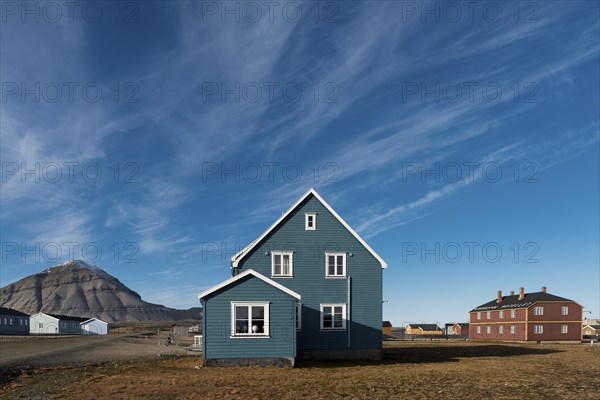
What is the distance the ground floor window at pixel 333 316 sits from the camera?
106 feet

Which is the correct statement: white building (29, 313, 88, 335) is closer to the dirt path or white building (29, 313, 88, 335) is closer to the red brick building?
the dirt path

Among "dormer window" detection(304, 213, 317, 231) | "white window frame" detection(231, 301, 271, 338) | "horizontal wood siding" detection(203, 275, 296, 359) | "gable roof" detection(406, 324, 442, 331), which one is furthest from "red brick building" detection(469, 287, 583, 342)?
"white window frame" detection(231, 301, 271, 338)

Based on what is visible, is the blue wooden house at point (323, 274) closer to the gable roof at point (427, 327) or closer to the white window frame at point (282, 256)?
the white window frame at point (282, 256)

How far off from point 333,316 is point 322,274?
2.86 meters

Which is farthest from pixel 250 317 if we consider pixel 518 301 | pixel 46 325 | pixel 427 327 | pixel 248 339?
pixel 46 325

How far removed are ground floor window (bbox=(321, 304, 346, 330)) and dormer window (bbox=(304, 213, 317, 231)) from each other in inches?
205

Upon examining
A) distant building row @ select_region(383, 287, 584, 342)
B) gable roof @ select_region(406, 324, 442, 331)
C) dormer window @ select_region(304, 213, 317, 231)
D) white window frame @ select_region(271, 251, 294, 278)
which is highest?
dormer window @ select_region(304, 213, 317, 231)

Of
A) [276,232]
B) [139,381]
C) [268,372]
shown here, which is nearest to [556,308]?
[276,232]

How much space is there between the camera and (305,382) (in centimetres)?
2088

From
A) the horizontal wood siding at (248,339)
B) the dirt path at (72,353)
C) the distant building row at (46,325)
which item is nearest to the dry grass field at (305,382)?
the horizontal wood siding at (248,339)

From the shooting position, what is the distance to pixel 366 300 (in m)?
32.9

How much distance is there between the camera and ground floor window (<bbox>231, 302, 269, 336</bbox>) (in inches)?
1047

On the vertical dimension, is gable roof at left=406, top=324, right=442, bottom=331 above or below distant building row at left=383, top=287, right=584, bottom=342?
below

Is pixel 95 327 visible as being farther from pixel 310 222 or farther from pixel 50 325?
pixel 310 222
